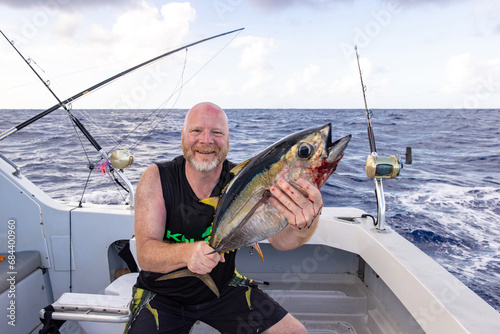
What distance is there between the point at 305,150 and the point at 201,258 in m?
0.77

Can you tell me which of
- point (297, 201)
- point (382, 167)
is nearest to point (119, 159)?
point (297, 201)

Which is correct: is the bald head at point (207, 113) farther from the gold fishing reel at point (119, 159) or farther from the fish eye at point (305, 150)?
the fish eye at point (305, 150)

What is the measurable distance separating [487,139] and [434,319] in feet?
57.7

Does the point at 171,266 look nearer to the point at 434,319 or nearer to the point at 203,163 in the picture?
the point at 203,163

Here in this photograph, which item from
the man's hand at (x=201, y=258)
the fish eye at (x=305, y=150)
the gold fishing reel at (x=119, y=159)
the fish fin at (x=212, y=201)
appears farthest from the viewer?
the gold fishing reel at (x=119, y=159)

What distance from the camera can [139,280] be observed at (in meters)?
2.21

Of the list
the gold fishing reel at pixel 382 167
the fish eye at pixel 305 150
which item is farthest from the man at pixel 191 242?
the gold fishing reel at pixel 382 167

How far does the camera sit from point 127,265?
10.6ft

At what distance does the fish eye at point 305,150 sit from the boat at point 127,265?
1.26 metres

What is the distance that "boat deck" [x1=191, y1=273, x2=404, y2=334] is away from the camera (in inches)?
115

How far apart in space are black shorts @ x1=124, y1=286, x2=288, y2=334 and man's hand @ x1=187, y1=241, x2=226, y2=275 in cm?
50

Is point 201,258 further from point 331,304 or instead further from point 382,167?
point 331,304

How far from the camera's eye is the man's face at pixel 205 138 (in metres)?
2.13

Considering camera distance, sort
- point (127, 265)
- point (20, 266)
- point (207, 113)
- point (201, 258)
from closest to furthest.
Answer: point (201, 258), point (207, 113), point (20, 266), point (127, 265)
